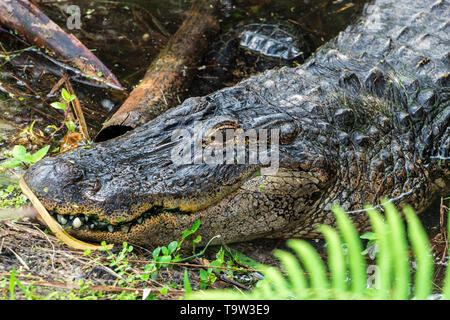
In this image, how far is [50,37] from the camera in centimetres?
523

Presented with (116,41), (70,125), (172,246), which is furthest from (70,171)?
(116,41)

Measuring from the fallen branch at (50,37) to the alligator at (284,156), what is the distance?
174cm

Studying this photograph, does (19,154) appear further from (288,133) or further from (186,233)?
(288,133)

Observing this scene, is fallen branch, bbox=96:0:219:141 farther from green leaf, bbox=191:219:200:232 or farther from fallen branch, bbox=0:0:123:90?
green leaf, bbox=191:219:200:232

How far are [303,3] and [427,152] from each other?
10.2 feet

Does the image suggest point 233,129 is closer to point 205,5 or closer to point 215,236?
point 215,236

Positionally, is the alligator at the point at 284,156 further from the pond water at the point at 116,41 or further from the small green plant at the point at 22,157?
the pond water at the point at 116,41

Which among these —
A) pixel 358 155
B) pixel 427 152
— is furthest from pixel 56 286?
pixel 427 152

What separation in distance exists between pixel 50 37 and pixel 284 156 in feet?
10.1

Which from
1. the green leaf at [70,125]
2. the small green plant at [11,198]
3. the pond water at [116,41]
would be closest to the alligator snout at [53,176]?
the small green plant at [11,198]

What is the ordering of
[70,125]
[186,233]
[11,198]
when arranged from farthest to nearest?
[70,125] → [11,198] → [186,233]

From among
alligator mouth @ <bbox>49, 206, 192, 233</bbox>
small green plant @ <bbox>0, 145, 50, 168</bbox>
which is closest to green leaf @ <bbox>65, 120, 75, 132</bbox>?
small green plant @ <bbox>0, 145, 50, 168</bbox>

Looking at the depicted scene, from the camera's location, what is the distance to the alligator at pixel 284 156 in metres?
3.09
